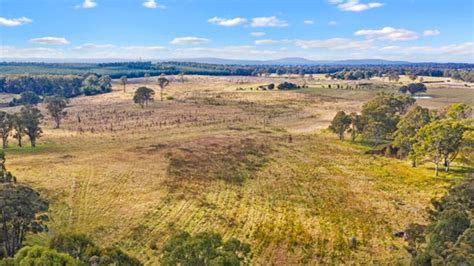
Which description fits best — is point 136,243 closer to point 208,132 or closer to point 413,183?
point 413,183

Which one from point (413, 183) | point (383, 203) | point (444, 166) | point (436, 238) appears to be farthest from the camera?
point (444, 166)

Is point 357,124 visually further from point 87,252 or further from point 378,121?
point 87,252

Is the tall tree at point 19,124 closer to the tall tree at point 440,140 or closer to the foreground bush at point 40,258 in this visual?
the foreground bush at point 40,258

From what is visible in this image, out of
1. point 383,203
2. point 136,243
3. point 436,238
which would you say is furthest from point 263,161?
point 436,238

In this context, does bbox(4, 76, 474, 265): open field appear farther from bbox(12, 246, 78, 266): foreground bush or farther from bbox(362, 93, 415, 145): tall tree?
bbox(12, 246, 78, 266): foreground bush

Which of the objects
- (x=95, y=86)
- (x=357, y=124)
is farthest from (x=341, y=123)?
(x=95, y=86)
